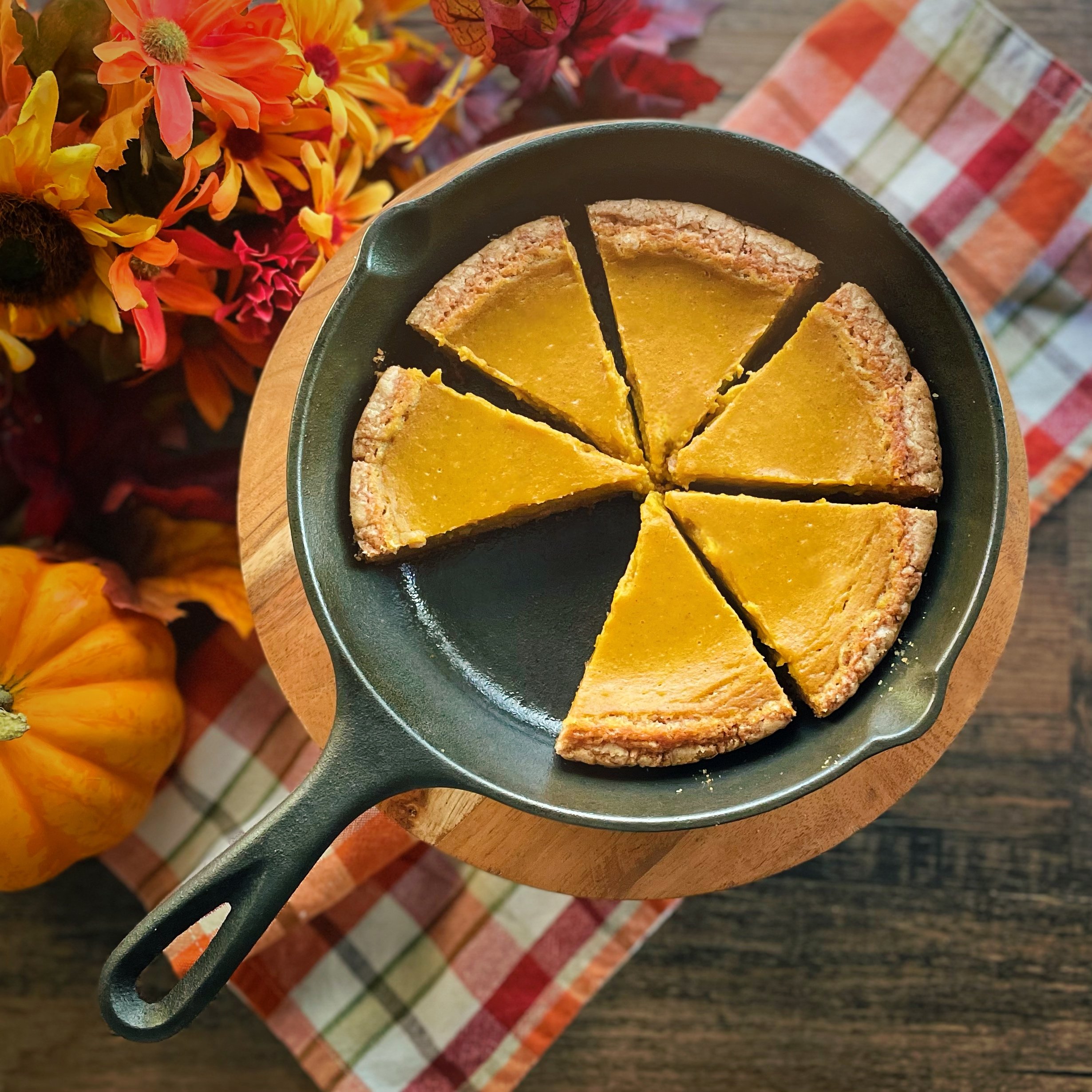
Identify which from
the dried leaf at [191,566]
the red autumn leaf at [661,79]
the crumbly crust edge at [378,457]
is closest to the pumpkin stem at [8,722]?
the dried leaf at [191,566]

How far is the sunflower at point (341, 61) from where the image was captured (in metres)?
2.30

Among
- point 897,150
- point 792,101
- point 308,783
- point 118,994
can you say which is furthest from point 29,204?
point 897,150

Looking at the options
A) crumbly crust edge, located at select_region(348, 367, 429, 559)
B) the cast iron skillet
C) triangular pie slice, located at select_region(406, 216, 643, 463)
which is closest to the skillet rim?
the cast iron skillet

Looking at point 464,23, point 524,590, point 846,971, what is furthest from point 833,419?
point 846,971

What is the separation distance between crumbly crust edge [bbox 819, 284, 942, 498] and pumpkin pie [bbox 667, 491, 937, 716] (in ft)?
0.30

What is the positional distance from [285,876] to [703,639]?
1.23 meters

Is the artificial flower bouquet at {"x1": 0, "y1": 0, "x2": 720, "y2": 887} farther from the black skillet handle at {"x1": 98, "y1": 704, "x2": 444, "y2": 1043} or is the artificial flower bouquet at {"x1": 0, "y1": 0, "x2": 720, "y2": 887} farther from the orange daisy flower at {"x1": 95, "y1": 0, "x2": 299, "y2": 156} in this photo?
the black skillet handle at {"x1": 98, "y1": 704, "x2": 444, "y2": 1043}

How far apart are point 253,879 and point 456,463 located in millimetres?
1210

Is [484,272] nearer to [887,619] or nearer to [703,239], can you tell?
[703,239]

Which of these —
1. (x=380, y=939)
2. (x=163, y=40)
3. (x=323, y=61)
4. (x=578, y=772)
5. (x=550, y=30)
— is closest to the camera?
(x=163, y=40)

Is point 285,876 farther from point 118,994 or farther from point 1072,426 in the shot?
point 1072,426

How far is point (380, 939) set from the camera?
3156 mm

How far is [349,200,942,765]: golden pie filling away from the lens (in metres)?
2.68

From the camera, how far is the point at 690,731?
8.63 ft
